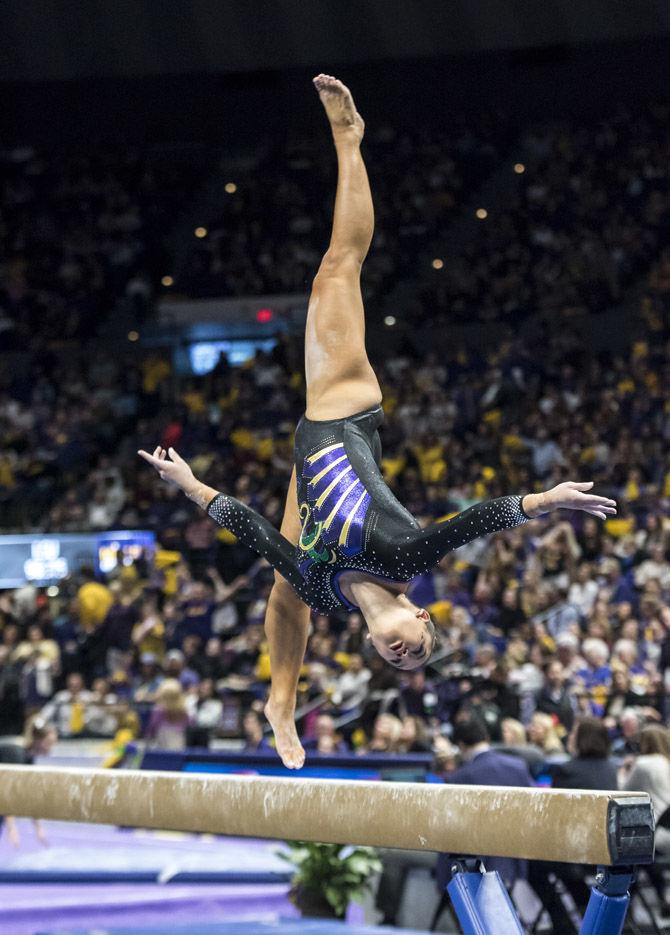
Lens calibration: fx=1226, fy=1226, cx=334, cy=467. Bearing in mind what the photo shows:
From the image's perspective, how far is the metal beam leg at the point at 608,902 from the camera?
348 cm

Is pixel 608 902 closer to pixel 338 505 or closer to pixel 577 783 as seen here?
pixel 338 505

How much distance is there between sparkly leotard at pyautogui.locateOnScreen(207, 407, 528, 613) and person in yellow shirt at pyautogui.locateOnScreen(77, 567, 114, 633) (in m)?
8.75

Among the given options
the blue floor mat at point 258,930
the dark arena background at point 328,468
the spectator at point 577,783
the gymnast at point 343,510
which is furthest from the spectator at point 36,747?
the gymnast at point 343,510

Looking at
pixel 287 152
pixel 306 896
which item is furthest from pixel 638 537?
pixel 287 152

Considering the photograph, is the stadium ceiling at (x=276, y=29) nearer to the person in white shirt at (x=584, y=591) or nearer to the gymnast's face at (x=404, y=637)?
the person in white shirt at (x=584, y=591)

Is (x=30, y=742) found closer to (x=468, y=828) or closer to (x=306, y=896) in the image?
(x=306, y=896)

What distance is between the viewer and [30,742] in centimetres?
989

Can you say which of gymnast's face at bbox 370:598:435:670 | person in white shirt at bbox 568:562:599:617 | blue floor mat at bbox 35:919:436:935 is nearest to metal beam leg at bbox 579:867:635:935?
gymnast's face at bbox 370:598:435:670

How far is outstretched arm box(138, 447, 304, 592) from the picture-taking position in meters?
4.38

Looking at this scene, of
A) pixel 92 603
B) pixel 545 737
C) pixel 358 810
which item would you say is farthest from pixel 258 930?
pixel 92 603

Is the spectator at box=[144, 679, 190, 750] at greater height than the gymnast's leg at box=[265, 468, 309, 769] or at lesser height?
lesser

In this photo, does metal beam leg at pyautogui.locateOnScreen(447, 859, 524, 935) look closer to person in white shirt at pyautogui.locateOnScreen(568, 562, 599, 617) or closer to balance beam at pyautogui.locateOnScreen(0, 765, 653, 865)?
balance beam at pyautogui.locateOnScreen(0, 765, 653, 865)

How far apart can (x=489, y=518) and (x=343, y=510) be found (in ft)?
1.75

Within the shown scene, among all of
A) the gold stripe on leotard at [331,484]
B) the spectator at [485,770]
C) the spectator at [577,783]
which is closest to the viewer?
the gold stripe on leotard at [331,484]
